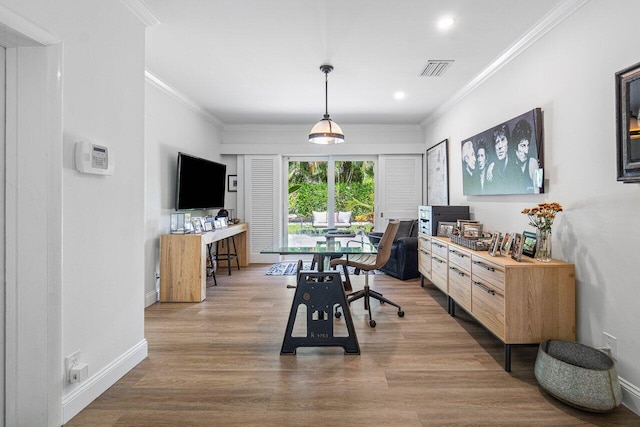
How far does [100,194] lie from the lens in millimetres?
2020

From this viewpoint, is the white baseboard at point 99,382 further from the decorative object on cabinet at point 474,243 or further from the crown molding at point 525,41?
the crown molding at point 525,41

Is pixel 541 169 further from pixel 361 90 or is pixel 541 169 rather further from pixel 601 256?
pixel 361 90

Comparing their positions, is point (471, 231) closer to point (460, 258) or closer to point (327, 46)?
point (460, 258)

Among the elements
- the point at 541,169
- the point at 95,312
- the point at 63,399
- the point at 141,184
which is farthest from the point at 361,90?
the point at 63,399

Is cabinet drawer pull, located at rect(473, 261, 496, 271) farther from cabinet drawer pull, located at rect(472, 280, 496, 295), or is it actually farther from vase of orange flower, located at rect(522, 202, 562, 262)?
vase of orange flower, located at rect(522, 202, 562, 262)

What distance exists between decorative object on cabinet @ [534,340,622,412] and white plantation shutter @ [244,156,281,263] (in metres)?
4.70

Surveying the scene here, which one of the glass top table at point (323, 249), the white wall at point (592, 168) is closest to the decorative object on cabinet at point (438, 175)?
the white wall at point (592, 168)

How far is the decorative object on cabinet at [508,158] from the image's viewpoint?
267 centimetres

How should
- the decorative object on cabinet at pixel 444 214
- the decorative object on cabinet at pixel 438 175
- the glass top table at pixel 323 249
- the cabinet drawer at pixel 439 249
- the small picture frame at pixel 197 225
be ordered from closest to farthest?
the glass top table at pixel 323 249 → the cabinet drawer at pixel 439 249 → the decorative object on cabinet at pixel 444 214 → the small picture frame at pixel 197 225 → the decorative object on cabinet at pixel 438 175

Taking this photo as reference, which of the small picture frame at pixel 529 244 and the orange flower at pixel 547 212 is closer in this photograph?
the orange flower at pixel 547 212

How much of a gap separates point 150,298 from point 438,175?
4.42m

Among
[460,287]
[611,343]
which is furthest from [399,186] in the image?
[611,343]

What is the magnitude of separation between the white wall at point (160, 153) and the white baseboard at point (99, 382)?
150 cm

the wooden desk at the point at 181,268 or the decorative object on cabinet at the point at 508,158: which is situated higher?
the decorative object on cabinet at the point at 508,158
